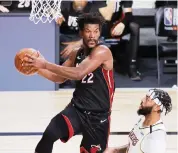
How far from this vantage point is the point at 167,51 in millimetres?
9305

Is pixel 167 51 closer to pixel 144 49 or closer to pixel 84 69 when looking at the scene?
pixel 144 49

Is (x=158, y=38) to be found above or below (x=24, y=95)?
above

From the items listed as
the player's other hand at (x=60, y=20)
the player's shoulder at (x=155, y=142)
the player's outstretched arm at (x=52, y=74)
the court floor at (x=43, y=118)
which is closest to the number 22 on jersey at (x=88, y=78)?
the player's outstretched arm at (x=52, y=74)

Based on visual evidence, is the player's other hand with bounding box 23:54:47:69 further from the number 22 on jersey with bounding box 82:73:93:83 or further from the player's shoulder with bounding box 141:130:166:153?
the player's shoulder with bounding box 141:130:166:153

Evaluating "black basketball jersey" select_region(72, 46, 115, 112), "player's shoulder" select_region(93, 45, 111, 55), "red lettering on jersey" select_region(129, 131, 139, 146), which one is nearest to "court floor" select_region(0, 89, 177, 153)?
"black basketball jersey" select_region(72, 46, 115, 112)

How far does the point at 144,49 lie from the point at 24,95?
2390 mm

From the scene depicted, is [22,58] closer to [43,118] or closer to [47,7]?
[47,7]

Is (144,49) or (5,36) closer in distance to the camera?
(5,36)

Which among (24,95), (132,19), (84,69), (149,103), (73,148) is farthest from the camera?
(132,19)

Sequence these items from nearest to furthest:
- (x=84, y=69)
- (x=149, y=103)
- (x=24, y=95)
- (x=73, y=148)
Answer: (x=149, y=103)
(x=84, y=69)
(x=73, y=148)
(x=24, y=95)

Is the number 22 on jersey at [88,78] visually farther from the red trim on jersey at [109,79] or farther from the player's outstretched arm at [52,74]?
the player's outstretched arm at [52,74]

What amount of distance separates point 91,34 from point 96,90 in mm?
497

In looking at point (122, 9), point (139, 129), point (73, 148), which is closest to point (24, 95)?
point (122, 9)

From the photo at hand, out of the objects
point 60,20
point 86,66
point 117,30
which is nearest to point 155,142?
point 86,66
